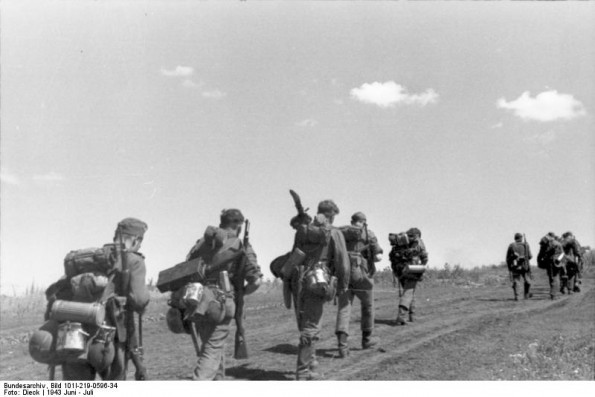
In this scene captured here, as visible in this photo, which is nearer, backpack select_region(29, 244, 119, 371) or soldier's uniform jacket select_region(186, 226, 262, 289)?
backpack select_region(29, 244, 119, 371)

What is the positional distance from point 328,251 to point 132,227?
2960mm

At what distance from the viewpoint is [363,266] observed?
1070 centimetres

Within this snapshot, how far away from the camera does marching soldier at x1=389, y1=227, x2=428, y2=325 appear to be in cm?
1323

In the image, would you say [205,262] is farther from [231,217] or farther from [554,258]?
[554,258]

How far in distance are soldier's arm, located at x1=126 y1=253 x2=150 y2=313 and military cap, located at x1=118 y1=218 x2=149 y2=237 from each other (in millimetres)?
231

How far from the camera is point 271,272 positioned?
29.9 feet

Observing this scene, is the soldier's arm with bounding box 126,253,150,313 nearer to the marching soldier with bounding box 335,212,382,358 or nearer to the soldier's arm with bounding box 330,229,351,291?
the soldier's arm with bounding box 330,229,351,291

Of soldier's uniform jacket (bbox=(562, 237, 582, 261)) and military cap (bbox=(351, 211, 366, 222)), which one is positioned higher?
military cap (bbox=(351, 211, 366, 222))

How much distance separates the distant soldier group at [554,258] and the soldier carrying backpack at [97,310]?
13708mm

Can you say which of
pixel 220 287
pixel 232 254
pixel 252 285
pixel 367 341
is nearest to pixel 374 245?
pixel 367 341

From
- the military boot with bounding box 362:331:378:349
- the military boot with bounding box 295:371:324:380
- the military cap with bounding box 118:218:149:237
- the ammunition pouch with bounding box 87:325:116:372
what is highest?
the military cap with bounding box 118:218:149:237

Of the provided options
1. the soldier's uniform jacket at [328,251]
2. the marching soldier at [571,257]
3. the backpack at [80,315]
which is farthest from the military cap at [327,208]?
the marching soldier at [571,257]

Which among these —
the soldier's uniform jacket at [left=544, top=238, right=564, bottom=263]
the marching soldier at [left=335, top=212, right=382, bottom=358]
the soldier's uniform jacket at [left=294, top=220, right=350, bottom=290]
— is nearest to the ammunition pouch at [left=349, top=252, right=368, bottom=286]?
the marching soldier at [left=335, top=212, right=382, bottom=358]

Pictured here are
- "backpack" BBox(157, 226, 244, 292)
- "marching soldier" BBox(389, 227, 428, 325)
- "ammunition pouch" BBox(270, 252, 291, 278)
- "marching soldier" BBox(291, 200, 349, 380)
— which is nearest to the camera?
"backpack" BBox(157, 226, 244, 292)
